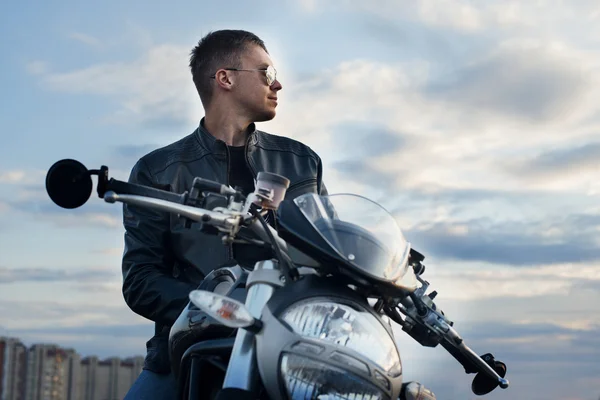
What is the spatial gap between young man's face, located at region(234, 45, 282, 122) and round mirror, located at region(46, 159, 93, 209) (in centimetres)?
192

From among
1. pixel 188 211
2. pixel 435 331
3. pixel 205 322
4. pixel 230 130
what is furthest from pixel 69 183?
pixel 230 130

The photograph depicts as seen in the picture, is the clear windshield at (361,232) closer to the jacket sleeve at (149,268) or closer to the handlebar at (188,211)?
the handlebar at (188,211)

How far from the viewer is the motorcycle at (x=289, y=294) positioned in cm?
206

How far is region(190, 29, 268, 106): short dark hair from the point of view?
176 inches

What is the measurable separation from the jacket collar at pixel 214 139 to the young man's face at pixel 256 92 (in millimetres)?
73

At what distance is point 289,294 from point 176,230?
5.35 feet

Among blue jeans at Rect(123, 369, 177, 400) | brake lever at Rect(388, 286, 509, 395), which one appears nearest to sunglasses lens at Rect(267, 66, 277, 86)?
blue jeans at Rect(123, 369, 177, 400)

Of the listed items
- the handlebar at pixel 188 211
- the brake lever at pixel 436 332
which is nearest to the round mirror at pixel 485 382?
the brake lever at pixel 436 332

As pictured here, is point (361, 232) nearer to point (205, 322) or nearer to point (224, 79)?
point (205, 322)

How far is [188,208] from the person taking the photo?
7.23 ft

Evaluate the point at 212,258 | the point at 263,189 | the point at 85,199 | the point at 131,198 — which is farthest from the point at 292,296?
the point at 212,258

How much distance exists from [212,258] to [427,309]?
1222 millimetres

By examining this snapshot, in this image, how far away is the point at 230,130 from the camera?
13.8 ft

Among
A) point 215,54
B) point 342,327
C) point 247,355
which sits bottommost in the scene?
point 247,355
